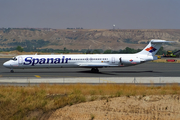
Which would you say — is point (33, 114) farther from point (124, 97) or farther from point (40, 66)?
point (40, 66)

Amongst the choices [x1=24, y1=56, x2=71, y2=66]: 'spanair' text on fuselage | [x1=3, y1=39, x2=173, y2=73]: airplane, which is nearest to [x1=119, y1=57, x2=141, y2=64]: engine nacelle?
[x1=3, y1=39, x2=173, y2=73]: airplane

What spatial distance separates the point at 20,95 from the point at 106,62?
24.5m

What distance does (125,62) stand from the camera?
43.6 meters

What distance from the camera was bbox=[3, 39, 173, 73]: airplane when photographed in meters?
42.8

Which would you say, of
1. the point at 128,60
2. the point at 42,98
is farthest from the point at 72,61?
the point at 42,98

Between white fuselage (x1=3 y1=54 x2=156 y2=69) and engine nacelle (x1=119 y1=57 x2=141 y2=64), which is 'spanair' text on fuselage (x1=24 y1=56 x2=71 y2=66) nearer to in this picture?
white fuselage (x1=3 y1=54 x2=156 y2=69)

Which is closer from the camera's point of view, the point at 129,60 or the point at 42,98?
the point at 42,98

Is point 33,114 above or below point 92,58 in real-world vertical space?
below

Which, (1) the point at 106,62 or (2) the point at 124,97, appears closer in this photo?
(2) the point at 124,97

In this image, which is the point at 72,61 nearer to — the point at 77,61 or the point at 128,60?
the point at 77,61

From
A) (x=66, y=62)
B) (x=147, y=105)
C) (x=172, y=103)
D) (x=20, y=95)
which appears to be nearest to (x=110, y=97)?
(x=147, y=105)

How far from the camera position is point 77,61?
43.3 meters

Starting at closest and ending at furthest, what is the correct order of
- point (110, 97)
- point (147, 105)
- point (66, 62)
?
point (147, 105) → point (110, 97) → point (66, 62)

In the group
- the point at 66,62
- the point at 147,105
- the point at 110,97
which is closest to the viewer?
the point at 147,105
